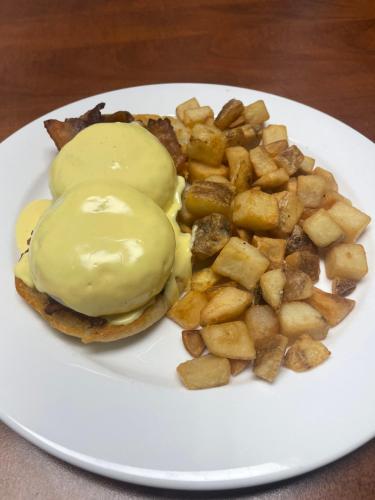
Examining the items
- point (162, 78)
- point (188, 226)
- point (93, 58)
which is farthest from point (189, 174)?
point (93, 58)

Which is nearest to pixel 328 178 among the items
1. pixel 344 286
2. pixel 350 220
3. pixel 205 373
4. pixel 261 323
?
pixel 350 220

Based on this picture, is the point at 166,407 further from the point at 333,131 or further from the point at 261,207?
the point at 333,131

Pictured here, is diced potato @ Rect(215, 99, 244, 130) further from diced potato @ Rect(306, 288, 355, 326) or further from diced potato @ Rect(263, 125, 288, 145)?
diced potato @ Rect(306, 288, 355, 326)

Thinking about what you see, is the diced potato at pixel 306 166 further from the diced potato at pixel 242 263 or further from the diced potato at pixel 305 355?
the diced potato at pixel 305 355

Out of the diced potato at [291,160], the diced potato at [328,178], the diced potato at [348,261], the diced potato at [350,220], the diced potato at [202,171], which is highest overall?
the diced potato at [291,160]

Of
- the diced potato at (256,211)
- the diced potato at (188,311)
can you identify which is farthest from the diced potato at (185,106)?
the diced potato at (188,311)

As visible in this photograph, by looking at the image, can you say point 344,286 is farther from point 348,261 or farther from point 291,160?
point 291,160
